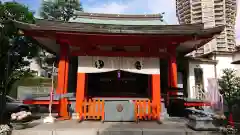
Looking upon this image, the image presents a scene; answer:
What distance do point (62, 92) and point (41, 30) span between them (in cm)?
332

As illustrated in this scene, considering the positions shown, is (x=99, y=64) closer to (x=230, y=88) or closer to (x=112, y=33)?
(x=112, y=33)

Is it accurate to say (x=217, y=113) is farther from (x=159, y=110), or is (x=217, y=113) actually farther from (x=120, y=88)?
(x=120, y=88)

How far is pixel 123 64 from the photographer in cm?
1027

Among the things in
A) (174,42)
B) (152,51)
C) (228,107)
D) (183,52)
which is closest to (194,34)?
(174,42)

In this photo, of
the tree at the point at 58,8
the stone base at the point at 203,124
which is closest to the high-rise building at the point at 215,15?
the tree at the point at 58,8

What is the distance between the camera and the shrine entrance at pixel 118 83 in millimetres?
13914

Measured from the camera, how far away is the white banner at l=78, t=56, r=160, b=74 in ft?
33.3

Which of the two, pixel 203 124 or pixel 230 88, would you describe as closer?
pixel 203 124

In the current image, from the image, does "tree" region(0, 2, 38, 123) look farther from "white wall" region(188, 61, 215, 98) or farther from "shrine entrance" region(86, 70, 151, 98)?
"white wall" region(188, 61, 215, 98)

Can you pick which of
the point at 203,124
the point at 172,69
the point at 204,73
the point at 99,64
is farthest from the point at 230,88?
the point at 99,64

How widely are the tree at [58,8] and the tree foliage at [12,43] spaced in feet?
31.4

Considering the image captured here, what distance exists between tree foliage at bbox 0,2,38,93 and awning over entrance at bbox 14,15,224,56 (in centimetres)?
365

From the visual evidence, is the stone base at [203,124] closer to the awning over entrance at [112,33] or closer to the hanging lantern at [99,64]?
the awning over entrance at [112,33]

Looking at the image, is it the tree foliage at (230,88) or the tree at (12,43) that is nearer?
the tree at (12,43)
